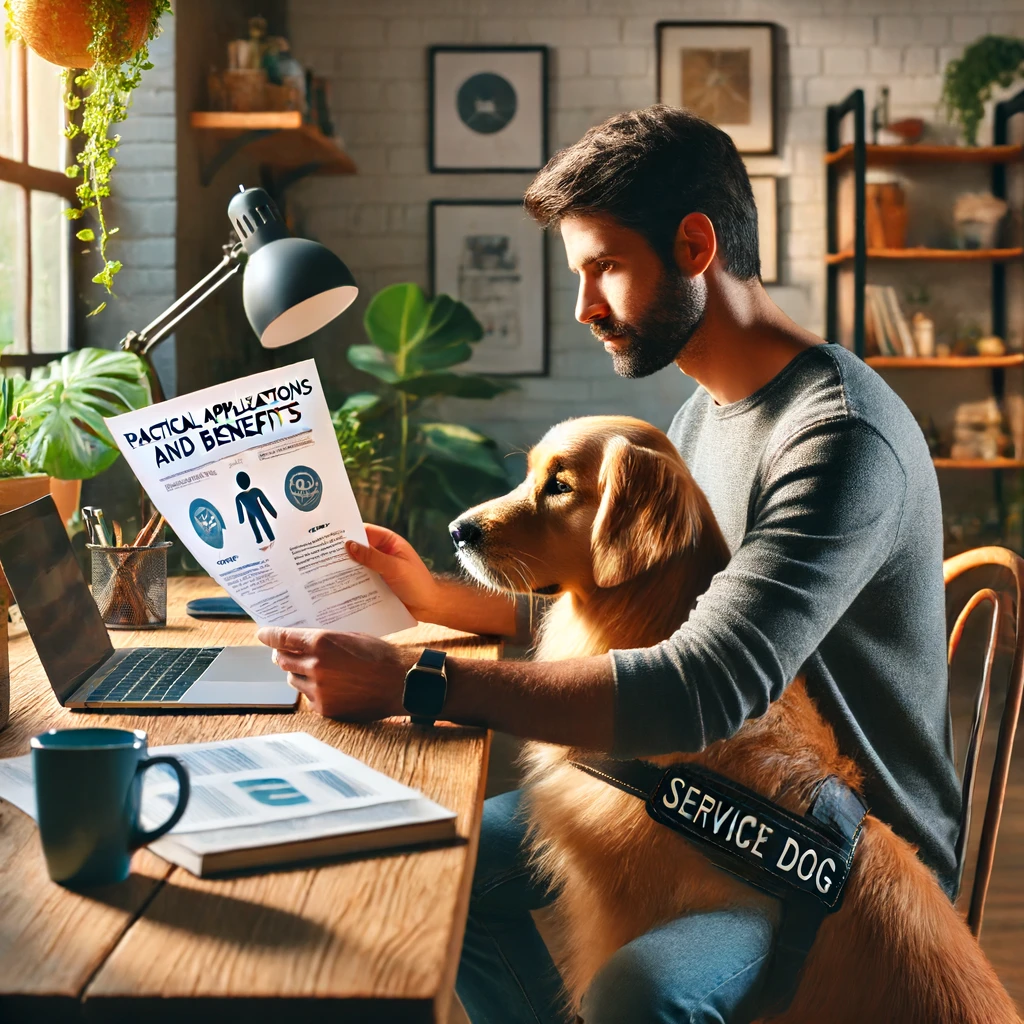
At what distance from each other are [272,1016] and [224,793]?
264 millimetres

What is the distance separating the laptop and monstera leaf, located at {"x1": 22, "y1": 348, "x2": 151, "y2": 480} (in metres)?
0.60

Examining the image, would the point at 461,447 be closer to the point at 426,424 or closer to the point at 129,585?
the point at 426,424

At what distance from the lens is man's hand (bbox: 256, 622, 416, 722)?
101 centimetres

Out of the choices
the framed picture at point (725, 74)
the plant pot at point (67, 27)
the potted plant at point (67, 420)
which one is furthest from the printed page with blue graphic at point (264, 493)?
the framed picture at point (725, 74)

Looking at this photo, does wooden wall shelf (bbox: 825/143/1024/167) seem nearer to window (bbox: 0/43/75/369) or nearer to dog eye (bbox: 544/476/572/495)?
window (bbox: 0/43/75/369)

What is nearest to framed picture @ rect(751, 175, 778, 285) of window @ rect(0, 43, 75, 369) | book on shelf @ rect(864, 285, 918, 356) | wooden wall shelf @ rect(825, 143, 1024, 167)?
wooden wall shelf @ rect(825, 143, 1024, 167)

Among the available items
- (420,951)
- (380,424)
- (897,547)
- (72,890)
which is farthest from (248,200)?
(380,424)

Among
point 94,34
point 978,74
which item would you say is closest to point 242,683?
point 94,34

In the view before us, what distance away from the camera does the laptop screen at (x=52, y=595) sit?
1.10 m

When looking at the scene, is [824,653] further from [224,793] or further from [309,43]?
[309,43]

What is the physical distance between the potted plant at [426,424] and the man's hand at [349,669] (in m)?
2.72

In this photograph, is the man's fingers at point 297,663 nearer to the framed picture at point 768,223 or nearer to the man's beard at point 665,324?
the man's beard at point 665,324

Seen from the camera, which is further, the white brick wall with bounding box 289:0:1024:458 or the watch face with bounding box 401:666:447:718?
the white brick wall with bounding box 289:0:1024:458

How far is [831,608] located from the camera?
3.40 ft
